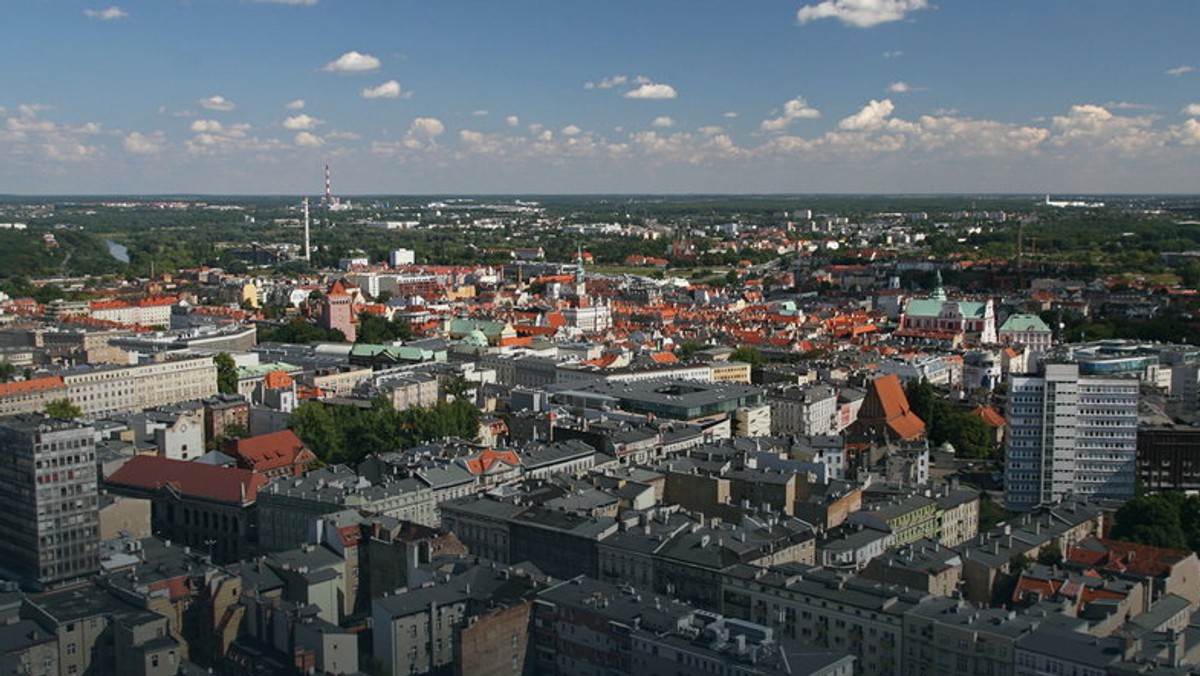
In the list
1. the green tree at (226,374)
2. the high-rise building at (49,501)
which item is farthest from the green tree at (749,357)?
the high-rise building at (49,501)

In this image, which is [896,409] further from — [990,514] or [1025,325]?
[1025,325]

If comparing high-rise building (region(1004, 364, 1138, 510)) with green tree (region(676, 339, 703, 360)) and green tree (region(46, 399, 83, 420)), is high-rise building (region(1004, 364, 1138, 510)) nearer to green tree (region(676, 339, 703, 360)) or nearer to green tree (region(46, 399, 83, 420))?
green tree (region(676, 339, 703, 360))

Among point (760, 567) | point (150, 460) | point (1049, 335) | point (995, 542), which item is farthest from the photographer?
point (1049, 335)

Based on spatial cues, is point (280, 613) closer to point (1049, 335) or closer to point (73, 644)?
point (73, 644)

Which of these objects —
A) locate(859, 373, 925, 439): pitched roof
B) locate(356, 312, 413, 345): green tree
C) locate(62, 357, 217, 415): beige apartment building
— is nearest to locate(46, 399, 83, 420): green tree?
locate(62, 357, 217, 415): beige apartment building

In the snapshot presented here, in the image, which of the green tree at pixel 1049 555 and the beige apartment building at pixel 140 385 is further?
the beige apartment building at pixel 140 385

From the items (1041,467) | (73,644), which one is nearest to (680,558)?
(73,644)

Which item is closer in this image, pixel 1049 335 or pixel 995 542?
pixel 995 542

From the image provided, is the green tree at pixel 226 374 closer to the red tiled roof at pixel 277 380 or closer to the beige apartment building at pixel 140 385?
the beige apartment building at pixel 140 385
